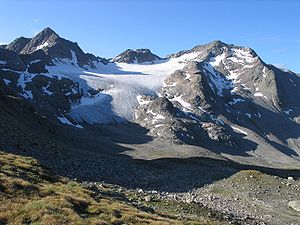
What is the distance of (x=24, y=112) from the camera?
15075cm

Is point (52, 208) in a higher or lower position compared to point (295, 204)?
higher

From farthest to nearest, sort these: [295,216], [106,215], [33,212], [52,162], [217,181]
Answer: [217,181] < [52,162] < [295,216] < [106,215] < [33,212]

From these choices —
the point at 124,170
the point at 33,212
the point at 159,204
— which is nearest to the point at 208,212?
the point at 159,204

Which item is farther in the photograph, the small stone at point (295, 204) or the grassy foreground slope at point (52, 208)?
the small stone at point (295, 204)

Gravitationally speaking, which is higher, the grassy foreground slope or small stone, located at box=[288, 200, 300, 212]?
the grassy foreground slope

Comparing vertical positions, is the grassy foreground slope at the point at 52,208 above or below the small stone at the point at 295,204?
above

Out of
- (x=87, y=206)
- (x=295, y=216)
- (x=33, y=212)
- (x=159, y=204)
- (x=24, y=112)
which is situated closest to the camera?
(x=33, y=212)

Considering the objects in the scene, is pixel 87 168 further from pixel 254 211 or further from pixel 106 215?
pixel 106 215

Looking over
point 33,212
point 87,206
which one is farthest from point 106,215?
point 33,212

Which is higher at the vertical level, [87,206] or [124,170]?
[87,206]

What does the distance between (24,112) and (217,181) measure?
3844 inches

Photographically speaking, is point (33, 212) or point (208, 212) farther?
point (208, 212)

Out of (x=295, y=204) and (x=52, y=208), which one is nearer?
(x=52, y=208)

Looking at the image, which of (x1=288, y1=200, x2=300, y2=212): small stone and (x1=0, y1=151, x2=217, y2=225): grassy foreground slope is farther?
(x1=288, y1=200, x2=300, y2=212): small stone
